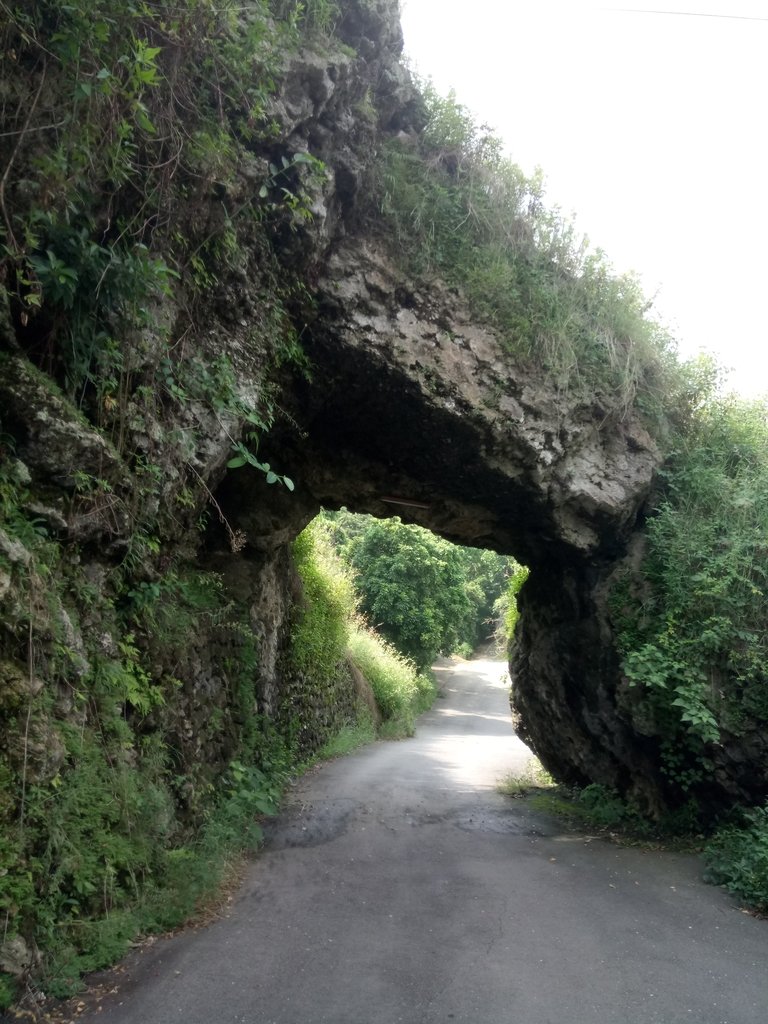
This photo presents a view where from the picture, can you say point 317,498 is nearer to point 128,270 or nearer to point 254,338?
point 254,338

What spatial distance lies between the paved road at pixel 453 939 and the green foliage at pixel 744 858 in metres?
0.18

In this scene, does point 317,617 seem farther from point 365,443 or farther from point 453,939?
point 453,939

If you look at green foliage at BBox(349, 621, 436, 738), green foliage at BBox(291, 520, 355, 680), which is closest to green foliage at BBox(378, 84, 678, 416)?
green foliage at BBox(291, 520, 355, 680)

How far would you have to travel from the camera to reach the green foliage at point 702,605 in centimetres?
704

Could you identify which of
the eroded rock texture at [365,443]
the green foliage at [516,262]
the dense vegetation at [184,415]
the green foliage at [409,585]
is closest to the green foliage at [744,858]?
the dense vegetation at [184,415]

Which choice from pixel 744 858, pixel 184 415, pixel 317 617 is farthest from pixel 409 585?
pixel 184 415

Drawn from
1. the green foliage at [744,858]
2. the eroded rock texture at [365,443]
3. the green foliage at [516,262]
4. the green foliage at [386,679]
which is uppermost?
the green foliage at [516,262]

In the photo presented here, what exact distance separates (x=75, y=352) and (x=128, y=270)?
625mm

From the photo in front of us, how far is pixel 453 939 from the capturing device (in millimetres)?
4852

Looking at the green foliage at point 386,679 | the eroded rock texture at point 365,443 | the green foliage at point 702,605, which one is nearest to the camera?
the eroded rock texture at point 365,443

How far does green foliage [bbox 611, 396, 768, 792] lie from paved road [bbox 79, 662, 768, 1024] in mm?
1423

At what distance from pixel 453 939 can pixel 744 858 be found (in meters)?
3.08

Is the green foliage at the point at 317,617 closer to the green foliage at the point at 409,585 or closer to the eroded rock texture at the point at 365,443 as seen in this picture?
the eroded rock texture at the point at 365,443

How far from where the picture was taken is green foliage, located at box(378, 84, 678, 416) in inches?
305
